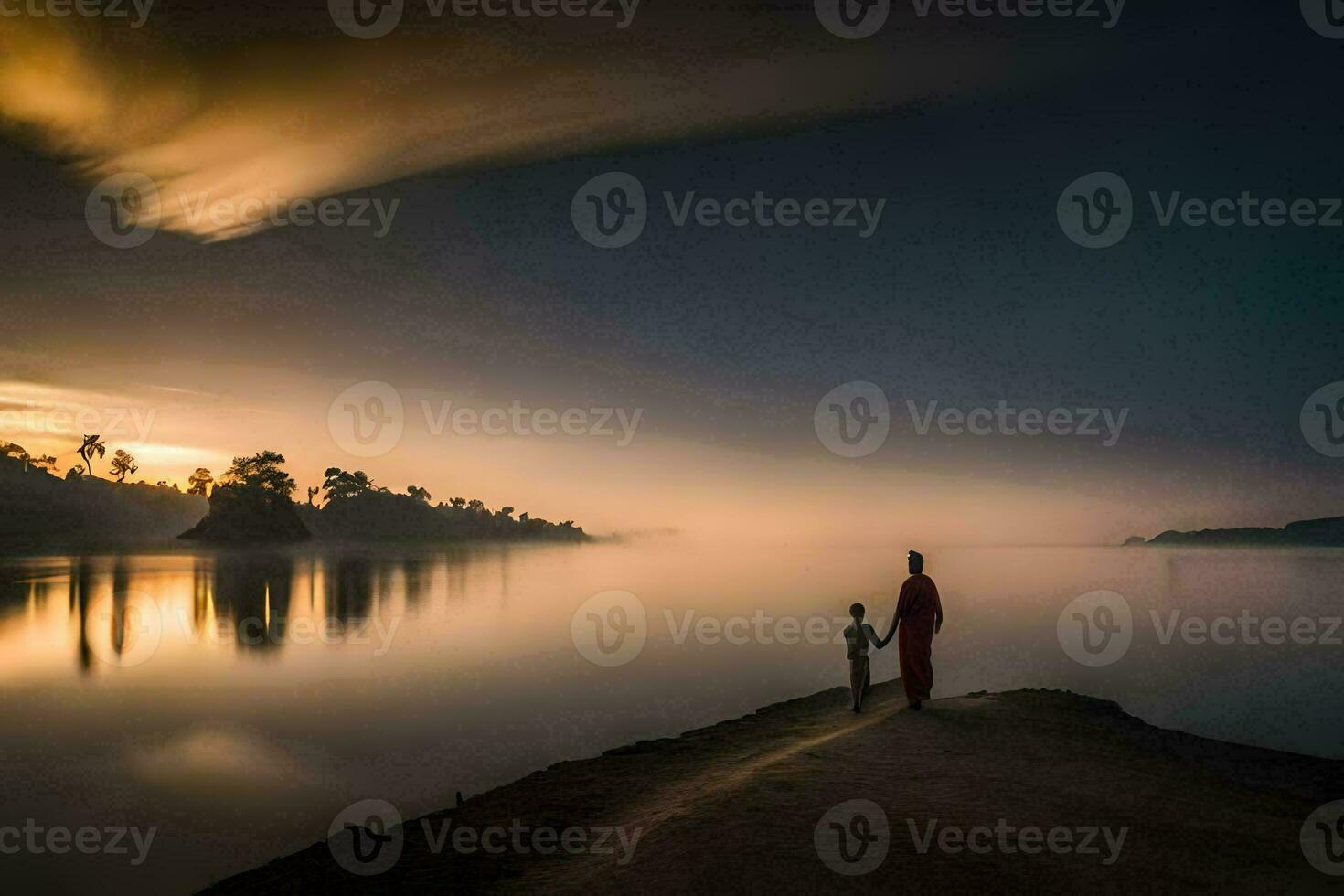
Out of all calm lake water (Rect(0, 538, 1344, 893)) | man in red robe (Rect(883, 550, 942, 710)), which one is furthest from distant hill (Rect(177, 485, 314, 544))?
man in red robe (Rect(883, 550, 942, 710))

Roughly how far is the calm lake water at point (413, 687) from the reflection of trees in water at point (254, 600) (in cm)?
40

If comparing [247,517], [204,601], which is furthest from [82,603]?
[247,517]

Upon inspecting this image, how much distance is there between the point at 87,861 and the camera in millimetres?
11125

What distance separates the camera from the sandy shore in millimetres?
7715

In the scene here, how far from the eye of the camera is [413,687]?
24641 mm

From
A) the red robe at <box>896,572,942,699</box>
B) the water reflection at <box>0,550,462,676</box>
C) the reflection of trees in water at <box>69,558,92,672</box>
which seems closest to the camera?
the red robe at <box>896,572,942,699</box>

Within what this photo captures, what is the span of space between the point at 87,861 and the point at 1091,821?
13.8 metres

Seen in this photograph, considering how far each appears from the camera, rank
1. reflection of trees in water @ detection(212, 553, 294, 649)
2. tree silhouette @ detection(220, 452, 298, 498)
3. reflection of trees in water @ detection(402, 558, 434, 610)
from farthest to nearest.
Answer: tree silhouette @ detection(220, 452, 298, 498) → reflection of trees in water @ detection(402, 558, 434, 610) → reflection of trees in water @ detection(212, 553, 294, 649)

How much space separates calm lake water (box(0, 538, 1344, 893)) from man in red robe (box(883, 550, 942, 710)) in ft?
23.1

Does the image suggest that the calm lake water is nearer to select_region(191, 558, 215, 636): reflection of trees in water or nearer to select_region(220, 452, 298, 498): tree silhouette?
select_region(191, 558, 215, 636): reflection of trees in water

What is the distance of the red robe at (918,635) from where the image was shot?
1412cm

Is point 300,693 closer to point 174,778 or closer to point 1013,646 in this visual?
point 174,778

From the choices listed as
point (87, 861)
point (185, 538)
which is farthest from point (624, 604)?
point (185, 538)

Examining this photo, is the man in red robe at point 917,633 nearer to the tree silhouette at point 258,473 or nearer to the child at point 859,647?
the child at point 859,647
